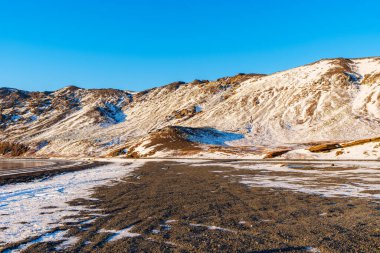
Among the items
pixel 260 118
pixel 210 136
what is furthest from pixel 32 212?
pixel 260 118

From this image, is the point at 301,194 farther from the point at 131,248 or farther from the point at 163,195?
the point at 131,248

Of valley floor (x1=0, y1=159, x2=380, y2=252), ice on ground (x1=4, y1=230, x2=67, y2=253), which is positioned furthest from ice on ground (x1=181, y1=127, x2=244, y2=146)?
ice on ground (x1=4, y1=230, x2=67, y2=253)

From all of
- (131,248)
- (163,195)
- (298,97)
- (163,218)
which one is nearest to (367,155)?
(163,195)

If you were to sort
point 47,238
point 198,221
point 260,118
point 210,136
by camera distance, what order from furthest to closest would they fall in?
point 260,118
point 210,136
point 198,221
point 47,238

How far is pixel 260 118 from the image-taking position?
5443 inches

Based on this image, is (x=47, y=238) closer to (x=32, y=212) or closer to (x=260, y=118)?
(x=32, y=212)

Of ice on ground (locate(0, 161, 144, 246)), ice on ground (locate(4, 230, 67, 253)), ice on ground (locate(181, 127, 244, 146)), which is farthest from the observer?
ice on ground (locate(181, 127, 244, 146))

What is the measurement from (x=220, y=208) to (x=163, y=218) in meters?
3.19

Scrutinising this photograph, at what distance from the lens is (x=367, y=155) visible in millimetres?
51688

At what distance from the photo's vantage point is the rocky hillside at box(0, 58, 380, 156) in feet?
366

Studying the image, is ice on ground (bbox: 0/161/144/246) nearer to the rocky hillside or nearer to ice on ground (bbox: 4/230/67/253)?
ice on ground (bbox: 4/230/67/253)

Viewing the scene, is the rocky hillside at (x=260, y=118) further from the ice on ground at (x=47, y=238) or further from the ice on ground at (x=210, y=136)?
the ice on ground at (x=47, y=238)

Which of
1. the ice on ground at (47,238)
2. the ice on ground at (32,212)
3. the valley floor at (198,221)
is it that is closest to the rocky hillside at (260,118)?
the ice on ground at (32,212)

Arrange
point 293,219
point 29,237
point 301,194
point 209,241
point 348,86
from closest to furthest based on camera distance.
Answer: point 209,241, point 29,237, point 293,219, point 301,194, point 348,86
